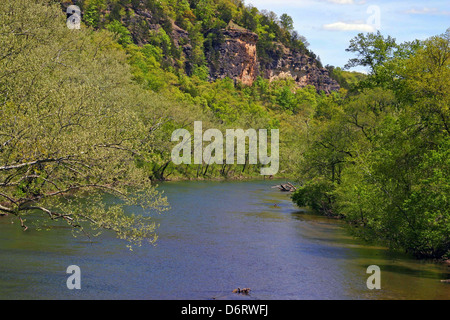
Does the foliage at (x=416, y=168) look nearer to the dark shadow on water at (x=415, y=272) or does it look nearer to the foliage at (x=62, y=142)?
the dark shadow on water at (x=415, y=272)

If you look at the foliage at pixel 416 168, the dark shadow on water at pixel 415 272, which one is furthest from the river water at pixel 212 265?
the foliage at pixel 416 168

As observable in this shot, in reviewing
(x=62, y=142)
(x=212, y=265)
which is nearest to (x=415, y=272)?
(x=212, y=265)

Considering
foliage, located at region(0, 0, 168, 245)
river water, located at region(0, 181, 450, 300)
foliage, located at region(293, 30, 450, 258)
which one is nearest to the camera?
foliage, located at region(0, 0, 168, 245)

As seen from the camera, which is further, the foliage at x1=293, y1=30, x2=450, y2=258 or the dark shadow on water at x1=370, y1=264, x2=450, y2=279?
the dark shadow on water at x1=370, y1=264, x2=450, y2=279

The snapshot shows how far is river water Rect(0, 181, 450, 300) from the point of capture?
91.7 feet

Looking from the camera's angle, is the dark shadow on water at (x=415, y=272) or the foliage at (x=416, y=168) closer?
the foliage at (x=416, y=168)

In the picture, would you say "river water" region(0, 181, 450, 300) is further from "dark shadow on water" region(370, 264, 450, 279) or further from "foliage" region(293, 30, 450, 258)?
"foliage" region(293, 30, 450, 258)

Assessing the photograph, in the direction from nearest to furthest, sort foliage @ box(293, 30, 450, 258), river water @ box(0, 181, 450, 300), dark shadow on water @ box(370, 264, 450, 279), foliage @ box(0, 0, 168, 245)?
foliage @ box(0, 0, 168, 245)
river water @ box(0, 181, 450, 300)
foliage @ box(293, 30, 450, 258)
dark shadow on water @ box(370, 264, 450, 279)

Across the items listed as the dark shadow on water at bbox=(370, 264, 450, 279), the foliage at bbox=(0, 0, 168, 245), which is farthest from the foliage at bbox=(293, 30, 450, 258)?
the foliage at bbox=(0, 0, 168, 245)

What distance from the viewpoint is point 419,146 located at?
33.2 m

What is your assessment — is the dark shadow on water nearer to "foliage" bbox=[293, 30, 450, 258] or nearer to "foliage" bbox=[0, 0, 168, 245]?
"foliage" bbox=[293, 30, 450, 258]

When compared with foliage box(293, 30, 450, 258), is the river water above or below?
below

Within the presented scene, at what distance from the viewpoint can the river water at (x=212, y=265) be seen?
28.0 m

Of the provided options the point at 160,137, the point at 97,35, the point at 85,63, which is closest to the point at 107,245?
the point at 85,63
